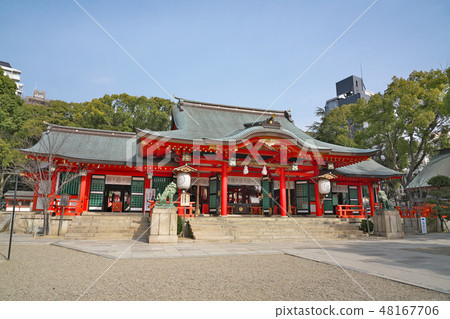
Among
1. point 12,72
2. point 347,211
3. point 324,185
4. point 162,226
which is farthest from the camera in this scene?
Answer: point 12,72

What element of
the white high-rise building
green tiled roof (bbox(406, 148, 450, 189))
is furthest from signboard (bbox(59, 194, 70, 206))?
the white high-rise building

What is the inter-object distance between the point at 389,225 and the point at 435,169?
59.6ft

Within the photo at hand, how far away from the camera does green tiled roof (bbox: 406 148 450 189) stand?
83.3 feet

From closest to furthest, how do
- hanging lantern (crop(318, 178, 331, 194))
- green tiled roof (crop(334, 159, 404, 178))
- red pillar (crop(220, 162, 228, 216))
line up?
red pillar (crop(220, 162, 228, 216)) < hanging lantern (crop(318, 178, 331, 194)) < green tiled roof (crop(334, 159, 404, 178))

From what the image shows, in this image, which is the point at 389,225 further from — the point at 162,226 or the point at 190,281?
the point at 190,281

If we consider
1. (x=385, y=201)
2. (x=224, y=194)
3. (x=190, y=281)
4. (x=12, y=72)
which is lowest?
(x=190, y=281)

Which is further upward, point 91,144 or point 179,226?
point 91,144

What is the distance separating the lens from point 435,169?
26.1 metres

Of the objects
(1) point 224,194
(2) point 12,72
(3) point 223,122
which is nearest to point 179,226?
(1) point 224,194

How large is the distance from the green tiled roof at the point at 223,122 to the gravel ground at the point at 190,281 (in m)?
8.62

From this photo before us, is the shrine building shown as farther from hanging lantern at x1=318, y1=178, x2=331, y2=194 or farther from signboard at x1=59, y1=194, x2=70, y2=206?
signboard at x1=59, y1=194, x2=70, y2=206

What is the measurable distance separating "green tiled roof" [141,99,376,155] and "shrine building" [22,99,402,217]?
7cm

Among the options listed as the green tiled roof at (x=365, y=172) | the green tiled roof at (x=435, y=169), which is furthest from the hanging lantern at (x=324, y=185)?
the green tiled roof at (x=435, y=169)

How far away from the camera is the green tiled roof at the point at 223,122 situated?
15341 millimetres
